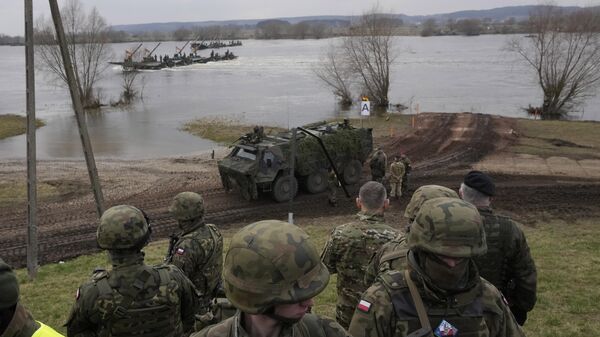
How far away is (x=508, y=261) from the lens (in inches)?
161

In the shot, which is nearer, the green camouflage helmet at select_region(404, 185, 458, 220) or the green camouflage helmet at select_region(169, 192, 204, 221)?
the green camouflage helmet at select_region(404, 185, 458, 220)

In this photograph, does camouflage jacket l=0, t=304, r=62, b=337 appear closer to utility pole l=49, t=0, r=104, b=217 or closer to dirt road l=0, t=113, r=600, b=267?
utility pole l=49, t=0, r=104, b=217

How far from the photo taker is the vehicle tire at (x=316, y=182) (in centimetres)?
1490

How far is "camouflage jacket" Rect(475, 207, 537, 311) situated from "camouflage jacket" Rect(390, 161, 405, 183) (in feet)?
32.0

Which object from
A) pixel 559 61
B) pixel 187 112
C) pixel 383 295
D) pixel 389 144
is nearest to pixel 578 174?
pixel 389 144

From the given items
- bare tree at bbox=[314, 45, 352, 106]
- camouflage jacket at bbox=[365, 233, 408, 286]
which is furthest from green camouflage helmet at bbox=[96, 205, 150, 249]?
bare tree at bbox=[314, 45, 352, 106]

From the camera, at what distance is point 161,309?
3717 millimetres

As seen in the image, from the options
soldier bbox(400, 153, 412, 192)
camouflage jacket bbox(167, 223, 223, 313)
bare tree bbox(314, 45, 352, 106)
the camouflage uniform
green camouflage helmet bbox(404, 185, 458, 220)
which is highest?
bare tree bbox(314, 45, 352, 106)

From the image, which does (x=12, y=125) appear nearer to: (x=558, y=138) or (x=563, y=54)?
(x=558, y=138)

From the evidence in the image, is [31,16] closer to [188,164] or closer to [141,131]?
[188,164]

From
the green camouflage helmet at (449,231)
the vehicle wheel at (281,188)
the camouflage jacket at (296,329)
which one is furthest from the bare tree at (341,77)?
the camouflage jacket at (296,329)

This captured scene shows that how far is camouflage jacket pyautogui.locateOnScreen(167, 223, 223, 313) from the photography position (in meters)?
4.85

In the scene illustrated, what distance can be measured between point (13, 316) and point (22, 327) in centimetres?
6

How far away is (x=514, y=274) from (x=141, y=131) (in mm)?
29147
